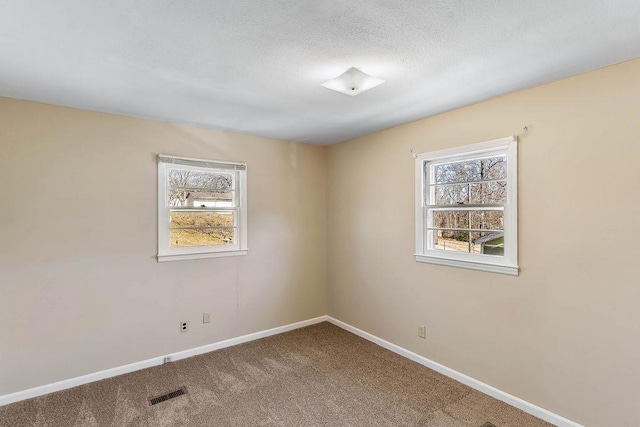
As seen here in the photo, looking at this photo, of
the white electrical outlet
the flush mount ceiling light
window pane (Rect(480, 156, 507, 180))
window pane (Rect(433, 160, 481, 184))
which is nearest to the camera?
the flush mount ceiling light

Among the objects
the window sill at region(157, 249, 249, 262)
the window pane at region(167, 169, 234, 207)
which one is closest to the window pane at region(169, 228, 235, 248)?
the window sill at region(157, 249, 249, 262)

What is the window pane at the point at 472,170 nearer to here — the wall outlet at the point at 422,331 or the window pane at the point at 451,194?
the window pane at the point at 451,194

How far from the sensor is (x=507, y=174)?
97.9 inches

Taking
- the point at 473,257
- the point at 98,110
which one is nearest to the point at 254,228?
the point at 98,110

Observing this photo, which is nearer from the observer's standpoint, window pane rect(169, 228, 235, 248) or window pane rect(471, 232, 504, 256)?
window pane rect(471, 232, 504, 256)

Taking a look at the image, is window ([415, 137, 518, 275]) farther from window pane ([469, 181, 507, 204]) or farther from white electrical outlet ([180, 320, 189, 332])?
white electrical outlet ([180, 320, 189, 332])

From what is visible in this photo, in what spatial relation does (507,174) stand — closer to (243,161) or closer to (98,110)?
(243,161)

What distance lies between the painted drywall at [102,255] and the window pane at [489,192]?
88.2 inches

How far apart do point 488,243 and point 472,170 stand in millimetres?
650

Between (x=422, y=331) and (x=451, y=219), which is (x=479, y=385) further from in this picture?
(x=451, y=219)

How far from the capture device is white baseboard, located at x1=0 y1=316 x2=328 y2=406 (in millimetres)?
2506

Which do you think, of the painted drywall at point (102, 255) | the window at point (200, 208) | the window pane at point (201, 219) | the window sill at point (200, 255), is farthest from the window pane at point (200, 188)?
the window sill at point (200, 255)

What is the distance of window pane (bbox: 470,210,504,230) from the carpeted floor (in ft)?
4.50

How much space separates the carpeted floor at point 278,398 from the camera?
89.4 inches
